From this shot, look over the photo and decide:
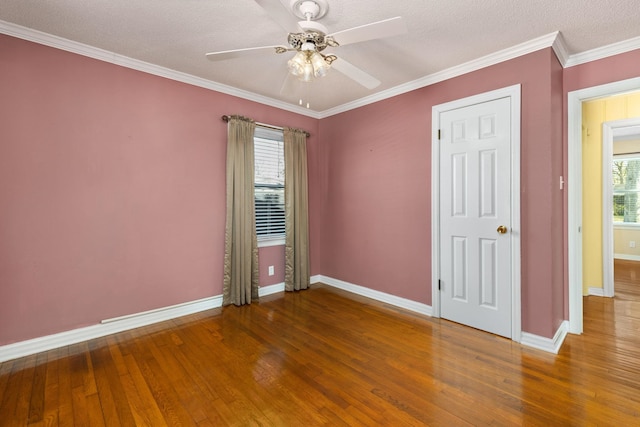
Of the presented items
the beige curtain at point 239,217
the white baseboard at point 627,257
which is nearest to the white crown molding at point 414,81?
the beige curtain at point 239,217

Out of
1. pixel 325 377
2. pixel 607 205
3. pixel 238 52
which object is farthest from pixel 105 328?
pixel 607 205

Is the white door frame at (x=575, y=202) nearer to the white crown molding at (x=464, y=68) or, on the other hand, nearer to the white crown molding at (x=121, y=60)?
the white crown molding at (x=464, y=68)

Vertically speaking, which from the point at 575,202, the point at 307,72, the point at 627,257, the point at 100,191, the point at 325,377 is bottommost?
the point at 325,377

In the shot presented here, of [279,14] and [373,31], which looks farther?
[373,31]

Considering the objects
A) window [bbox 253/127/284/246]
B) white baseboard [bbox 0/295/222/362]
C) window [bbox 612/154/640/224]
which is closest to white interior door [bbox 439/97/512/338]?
window [bbox 253/127/284/246]

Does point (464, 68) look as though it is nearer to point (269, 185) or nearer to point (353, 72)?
point (353, 72)

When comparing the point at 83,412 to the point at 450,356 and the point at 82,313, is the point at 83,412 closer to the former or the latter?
the point at 82,313

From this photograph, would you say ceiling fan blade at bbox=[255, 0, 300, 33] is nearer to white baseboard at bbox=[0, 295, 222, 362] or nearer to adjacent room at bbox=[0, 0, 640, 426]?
adjacent room at bbox=[0, 0, 640, 426]

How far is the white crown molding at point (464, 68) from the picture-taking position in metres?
2.40

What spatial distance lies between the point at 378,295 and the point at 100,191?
10.5 ft

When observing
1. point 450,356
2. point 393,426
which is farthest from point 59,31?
point 450,356

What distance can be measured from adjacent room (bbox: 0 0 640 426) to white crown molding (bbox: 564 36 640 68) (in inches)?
0.7

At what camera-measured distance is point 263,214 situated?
12.9 ft

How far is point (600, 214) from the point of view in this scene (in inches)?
149
